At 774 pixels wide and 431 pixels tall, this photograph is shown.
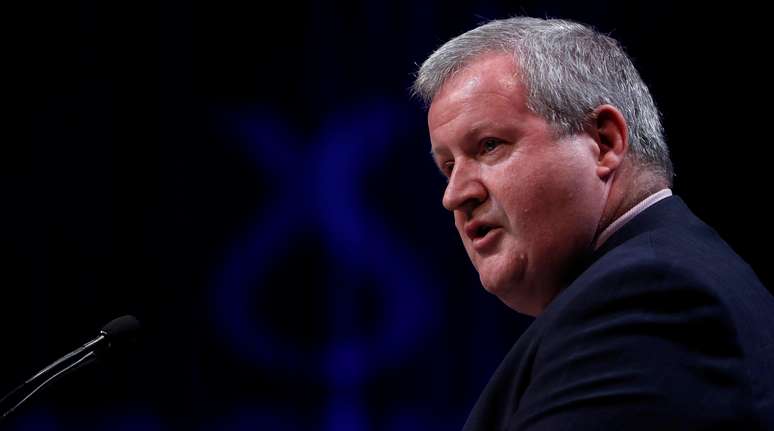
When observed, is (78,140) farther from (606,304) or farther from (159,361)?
(606,304)

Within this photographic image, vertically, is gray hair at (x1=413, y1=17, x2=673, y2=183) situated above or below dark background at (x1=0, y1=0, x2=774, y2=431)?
above

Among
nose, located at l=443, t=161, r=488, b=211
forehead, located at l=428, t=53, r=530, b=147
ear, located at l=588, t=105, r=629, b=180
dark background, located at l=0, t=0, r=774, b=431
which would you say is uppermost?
forehead, located at l=428, t=53, r=530, b=147

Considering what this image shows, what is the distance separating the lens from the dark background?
3678 mm

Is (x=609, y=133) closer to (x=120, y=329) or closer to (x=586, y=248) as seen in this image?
(x=586, y=248)

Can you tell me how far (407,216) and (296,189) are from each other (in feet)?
1.66

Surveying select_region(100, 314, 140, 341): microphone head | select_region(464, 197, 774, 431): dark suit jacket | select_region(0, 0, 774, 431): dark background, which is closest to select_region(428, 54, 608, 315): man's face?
select_region(464, 197, 774, 431): dark suit jacket

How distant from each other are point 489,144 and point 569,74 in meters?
0.17

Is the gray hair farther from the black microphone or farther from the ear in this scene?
the black microphone

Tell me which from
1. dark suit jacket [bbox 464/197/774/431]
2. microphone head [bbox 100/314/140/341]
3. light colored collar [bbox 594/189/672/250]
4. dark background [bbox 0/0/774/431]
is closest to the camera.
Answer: dark suit jacket [bbox 464/197/774/431]

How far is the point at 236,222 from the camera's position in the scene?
3.78 m

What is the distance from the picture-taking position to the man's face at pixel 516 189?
4.36ft

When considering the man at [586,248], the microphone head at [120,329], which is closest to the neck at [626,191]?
the man at [586,248]

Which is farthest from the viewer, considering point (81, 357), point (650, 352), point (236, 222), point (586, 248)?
point (236, 222)

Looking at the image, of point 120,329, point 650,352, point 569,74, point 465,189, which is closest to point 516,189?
point 465,189
